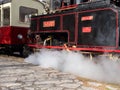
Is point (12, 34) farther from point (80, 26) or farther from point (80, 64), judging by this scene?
point (80, 64)

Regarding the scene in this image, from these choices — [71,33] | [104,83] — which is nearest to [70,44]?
[71,33]

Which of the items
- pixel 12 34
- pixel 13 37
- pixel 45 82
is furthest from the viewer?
pixel 13 37

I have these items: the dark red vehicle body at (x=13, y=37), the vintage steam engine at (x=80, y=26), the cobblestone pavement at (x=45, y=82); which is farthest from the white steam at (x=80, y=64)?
the dark red vehicle body at (x=13, y=37)

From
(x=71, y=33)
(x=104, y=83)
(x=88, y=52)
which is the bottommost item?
(x=104, y=83)

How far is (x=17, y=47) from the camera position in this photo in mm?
13375

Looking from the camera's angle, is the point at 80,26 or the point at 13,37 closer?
the point at 80,26

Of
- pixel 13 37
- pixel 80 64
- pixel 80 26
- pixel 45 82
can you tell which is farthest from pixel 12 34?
pixel 45 82

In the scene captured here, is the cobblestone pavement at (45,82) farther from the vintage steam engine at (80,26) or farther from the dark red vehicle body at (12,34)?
the dark red vehicle body at (12,34)

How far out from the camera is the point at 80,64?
28.1 feet

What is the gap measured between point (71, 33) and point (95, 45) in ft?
3.99

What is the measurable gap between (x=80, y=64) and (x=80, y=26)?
126 centimetres

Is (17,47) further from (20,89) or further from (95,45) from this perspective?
(20,89)

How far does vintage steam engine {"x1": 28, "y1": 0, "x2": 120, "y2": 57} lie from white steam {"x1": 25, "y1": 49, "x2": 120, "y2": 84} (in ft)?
0.87

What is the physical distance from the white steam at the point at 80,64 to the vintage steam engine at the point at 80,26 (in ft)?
0.87
